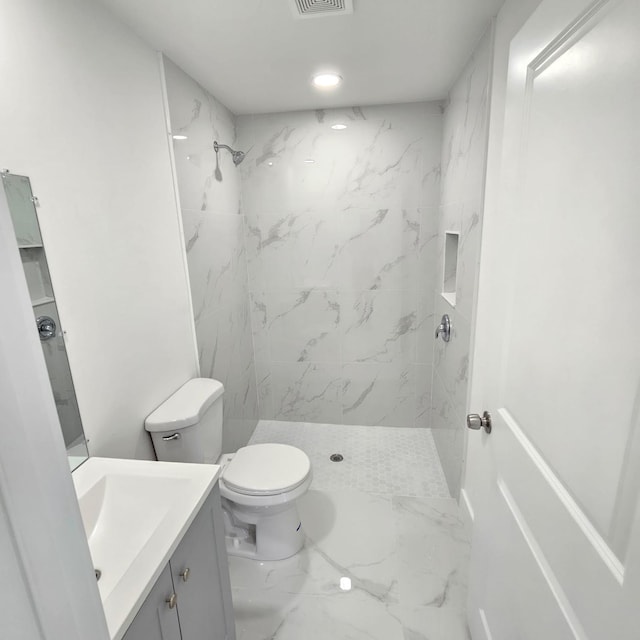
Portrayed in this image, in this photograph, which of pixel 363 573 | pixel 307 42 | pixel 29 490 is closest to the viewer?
pixel 29 490

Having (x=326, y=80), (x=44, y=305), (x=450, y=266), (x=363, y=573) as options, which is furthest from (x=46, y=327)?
(x=450, y=266)

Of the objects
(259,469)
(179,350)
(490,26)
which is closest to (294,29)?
(490,26)

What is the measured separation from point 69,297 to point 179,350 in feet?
2.24

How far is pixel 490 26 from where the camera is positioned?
1.45 m

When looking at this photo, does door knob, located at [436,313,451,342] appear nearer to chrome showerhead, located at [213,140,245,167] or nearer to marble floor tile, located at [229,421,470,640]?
marble floor tile, located at [229,421,470,640]

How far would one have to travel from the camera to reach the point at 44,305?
3.54ft

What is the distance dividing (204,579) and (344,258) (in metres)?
2.01

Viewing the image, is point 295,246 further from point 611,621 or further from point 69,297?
point 611,621

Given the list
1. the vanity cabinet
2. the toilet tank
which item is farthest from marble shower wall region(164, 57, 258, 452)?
the vanity cabinet

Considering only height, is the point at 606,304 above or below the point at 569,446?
above

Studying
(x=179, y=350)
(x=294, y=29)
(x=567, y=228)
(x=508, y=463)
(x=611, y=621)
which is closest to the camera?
(x=611, y=621)

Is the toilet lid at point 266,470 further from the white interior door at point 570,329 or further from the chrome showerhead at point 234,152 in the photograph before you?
the chrome showerhead at point 234,152

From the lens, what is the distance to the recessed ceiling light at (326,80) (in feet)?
6.22

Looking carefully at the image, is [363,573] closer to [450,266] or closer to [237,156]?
[450,266]
